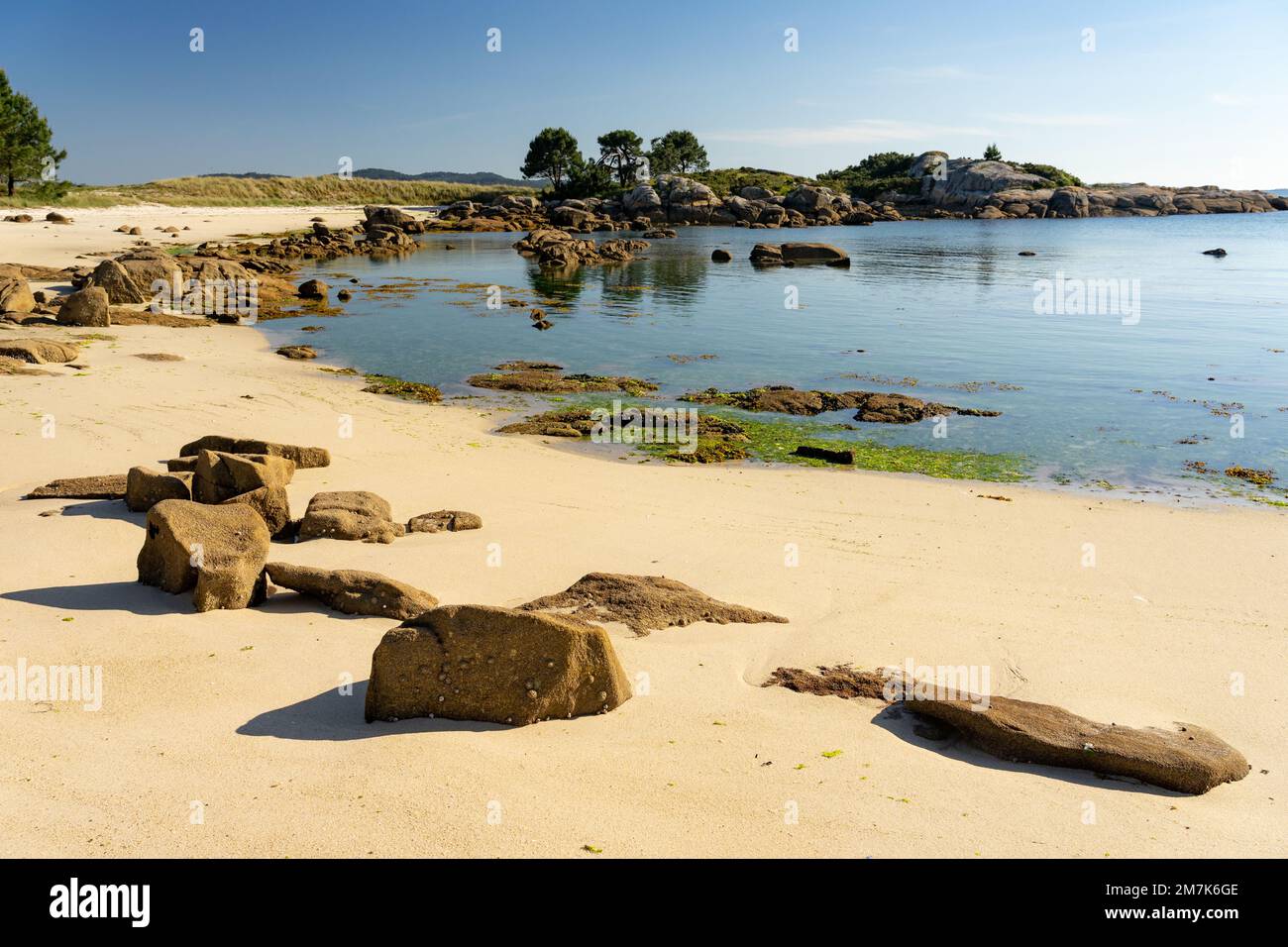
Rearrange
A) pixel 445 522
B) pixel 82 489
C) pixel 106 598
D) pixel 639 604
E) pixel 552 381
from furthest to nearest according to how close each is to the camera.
→ pixel 552 381 → pixel 445 522 → pixel 82 489 → pixel 639 604 → pixel 106 598

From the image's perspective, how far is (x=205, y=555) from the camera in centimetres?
770

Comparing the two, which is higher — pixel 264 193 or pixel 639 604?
pixel 264 193

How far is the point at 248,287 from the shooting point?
3625cm

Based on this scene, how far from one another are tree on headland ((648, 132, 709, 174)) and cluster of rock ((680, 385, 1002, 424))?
11875cm

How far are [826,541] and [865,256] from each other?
182 feet

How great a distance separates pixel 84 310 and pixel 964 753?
89.4 feet

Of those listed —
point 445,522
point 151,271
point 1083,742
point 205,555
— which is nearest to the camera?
point 1083,742

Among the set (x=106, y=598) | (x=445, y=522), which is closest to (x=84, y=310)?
(x=445, y=522)

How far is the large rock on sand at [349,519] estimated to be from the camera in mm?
9906

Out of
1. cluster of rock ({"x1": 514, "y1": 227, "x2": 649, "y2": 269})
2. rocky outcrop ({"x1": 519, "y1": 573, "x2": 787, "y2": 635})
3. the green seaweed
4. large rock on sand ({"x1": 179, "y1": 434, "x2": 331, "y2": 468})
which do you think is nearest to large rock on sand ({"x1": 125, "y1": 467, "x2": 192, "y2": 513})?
large rock on sand ({"x1": 179, "y1": 434, "x2": 331, "y2": 468})

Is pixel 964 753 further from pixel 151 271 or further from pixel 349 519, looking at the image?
pixel 151 271

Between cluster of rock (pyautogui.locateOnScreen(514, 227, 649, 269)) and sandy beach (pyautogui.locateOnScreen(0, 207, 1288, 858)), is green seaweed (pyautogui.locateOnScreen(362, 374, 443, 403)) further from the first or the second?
cluster of rock (pyautogui.locateOnScreen(514, 227, 649, 269))

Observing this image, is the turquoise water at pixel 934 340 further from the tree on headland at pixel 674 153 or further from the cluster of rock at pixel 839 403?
the tree on headland at pixel 674 153
